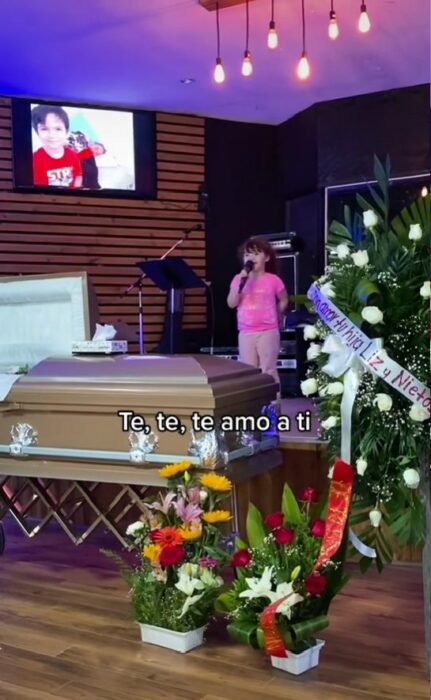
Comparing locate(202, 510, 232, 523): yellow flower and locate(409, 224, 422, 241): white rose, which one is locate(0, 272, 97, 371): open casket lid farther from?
locate(409, 224, 422, 241): white rose

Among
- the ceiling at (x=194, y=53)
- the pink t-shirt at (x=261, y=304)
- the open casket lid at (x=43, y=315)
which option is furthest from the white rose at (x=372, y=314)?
the ceiling at (x=194, y=53)

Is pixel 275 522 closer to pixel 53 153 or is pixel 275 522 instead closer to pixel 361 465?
pixel 361 465

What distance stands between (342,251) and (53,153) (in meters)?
5.58

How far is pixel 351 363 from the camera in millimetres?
2020

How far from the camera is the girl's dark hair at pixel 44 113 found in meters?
7.02

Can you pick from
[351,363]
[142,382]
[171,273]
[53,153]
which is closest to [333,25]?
[171,273]

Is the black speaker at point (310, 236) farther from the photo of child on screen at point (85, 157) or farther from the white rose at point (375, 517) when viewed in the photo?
the white rose at point (375, 517)

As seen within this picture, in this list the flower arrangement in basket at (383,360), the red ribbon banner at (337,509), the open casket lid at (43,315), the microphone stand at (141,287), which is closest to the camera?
the flower arrangement in basket at (383,360)

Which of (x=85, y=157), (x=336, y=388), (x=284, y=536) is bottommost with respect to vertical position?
(x=284, y=536)

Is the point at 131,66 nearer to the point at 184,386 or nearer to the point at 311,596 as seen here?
the point at 184,386

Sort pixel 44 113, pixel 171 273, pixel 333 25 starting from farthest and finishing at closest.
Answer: pixel 44 113
pixel 171 273
pixel 333 25

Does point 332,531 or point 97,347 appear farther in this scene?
point 97,347

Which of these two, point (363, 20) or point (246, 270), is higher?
point (363, 20)

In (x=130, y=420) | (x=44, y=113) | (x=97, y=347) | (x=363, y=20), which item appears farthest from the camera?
(x=44, y=113)
